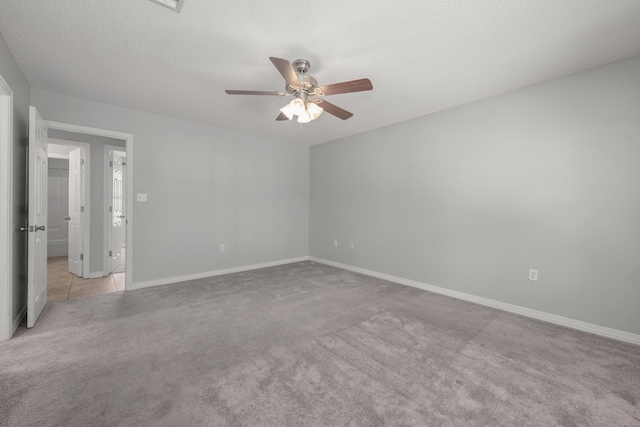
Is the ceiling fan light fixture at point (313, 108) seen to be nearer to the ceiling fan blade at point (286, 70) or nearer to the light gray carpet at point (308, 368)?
the ceiling fan blade at point (286, 70)

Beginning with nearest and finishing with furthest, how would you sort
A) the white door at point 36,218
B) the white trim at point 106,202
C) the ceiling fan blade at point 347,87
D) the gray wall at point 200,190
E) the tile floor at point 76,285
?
the ceiling fan blade at point 347,87 < the white door at point 36,218 < the tile floor at point 76,285 < the gray wall at point 200,190 < the white trim at point 106,202

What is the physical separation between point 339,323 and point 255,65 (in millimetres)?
2603

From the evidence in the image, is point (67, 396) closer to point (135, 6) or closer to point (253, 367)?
point (253, 367)

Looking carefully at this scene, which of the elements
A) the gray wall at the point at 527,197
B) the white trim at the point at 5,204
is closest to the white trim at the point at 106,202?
the white trim at the point at 5,204

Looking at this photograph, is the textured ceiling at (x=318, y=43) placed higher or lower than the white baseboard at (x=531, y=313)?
higher

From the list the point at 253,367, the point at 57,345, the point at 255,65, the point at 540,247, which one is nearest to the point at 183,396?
the point at 253,367

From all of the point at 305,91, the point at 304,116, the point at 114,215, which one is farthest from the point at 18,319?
the point at 305,91

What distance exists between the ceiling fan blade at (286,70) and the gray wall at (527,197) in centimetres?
237

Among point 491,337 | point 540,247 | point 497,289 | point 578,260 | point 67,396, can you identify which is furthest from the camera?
point 497,289

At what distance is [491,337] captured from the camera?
7.61 ft

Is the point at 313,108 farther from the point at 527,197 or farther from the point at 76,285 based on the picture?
the point at 76,285

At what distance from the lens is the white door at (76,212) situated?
418 centimetres

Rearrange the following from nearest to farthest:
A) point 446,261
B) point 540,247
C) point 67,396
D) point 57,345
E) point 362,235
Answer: point 67,396
point 57,345
point 540,247
point 446,261
point 362,235

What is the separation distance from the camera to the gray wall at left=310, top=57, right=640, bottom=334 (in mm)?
2340
